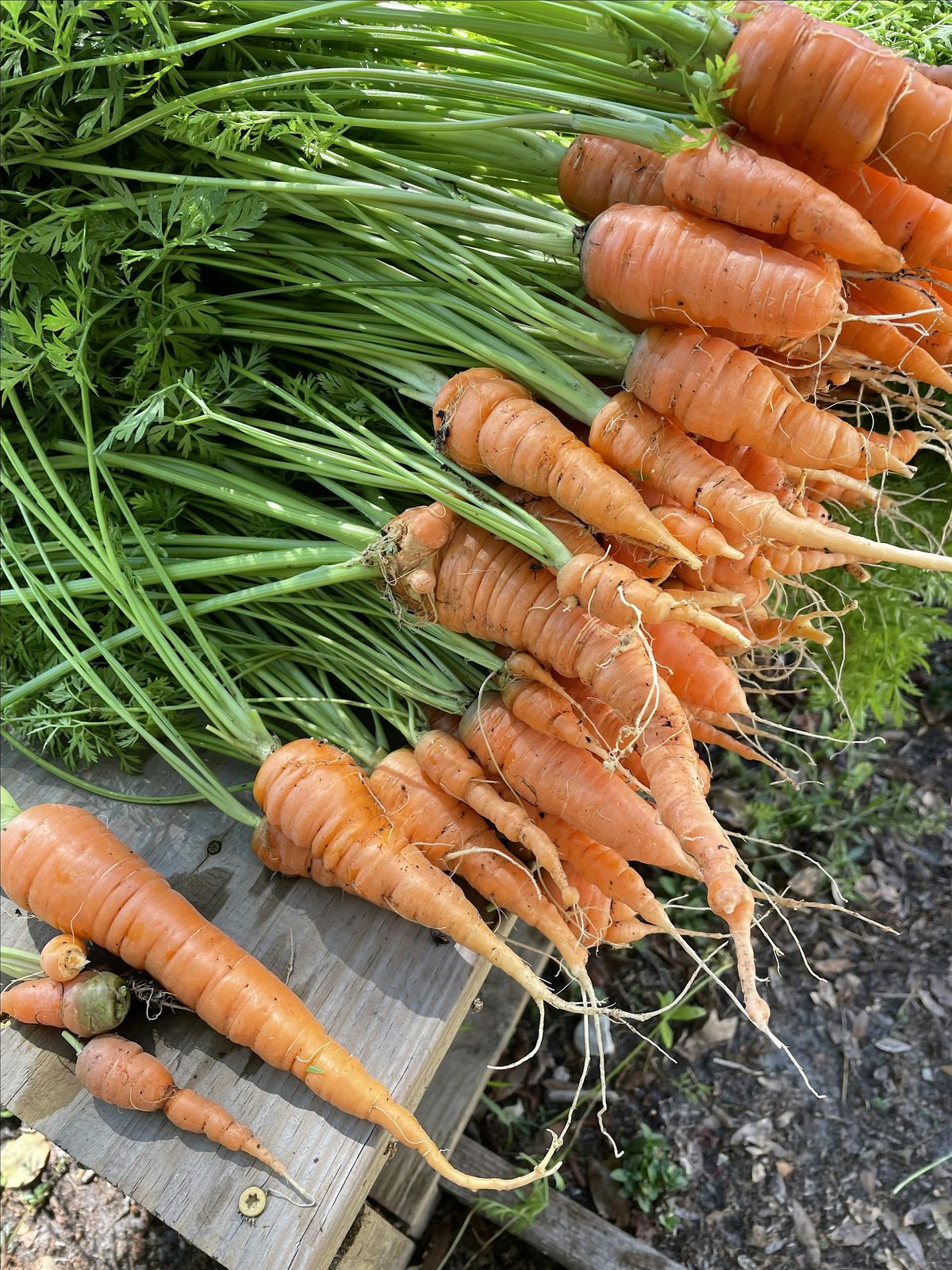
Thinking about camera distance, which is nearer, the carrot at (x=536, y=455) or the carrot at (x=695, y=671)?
the carrot at (x=536, y=455)

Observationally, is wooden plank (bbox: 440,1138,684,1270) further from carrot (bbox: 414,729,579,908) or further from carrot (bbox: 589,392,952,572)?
carrot (bbox: 589,392,952,572)

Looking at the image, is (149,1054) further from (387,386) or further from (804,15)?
(804,15)

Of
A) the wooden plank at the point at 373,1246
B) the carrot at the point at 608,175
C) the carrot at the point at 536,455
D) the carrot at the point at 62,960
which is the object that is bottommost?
the wooden plank at the point at 373,1246

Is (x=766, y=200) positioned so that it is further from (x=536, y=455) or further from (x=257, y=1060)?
(x=257, y=1060)

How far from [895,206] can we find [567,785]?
4.06 feet

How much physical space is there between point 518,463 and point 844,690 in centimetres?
152

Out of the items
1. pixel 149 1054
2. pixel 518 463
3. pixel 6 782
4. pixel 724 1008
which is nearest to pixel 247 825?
pixel 149 1054

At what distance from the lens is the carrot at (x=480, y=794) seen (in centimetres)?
174

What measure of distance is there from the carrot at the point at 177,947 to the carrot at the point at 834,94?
183cm

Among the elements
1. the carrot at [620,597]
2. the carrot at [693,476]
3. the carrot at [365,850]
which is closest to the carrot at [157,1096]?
the carrot at [365,850]

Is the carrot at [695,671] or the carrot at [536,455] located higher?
the carrot at [536,455]

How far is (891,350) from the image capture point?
1624 mm

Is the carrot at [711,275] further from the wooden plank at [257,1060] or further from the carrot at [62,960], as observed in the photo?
the carrot at [62,960]

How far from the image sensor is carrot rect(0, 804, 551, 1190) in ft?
5.26
